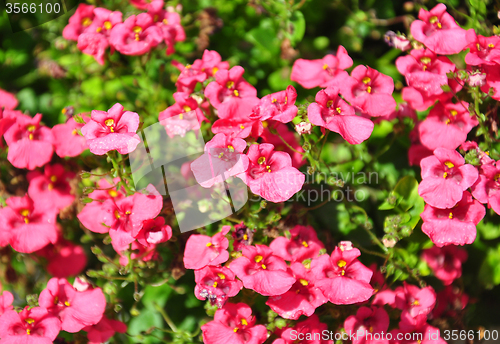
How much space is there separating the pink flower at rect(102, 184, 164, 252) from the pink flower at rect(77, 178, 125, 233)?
6 cm

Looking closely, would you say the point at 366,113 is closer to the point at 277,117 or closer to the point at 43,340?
the point at 277,117

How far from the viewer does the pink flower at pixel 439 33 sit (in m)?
1.23

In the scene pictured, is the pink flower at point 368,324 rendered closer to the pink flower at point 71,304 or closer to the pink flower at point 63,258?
the pink flower at point 71,304

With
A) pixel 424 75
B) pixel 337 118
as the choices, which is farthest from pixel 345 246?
pixel 424 75

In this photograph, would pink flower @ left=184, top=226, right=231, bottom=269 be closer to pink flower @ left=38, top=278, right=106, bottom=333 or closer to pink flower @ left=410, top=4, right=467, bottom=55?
pink flower @ left=38, top=278, right=106, bottom=333

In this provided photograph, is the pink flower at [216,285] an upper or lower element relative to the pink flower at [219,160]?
lower

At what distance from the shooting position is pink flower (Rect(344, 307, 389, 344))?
1.15m

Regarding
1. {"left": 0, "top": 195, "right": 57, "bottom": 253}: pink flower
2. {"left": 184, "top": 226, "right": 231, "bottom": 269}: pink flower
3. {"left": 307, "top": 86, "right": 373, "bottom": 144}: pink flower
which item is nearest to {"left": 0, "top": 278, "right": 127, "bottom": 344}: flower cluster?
{"left": 0, "top": 195, "right": 57, "bottom": 253}: pink flower

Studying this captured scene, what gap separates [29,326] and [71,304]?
11cm

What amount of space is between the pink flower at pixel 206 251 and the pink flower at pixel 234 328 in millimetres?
138

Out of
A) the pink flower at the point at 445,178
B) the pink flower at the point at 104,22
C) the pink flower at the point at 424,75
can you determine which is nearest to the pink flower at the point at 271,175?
the pink flower at the point at 445,178

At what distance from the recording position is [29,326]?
110 centimetres

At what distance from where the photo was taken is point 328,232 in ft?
4.56

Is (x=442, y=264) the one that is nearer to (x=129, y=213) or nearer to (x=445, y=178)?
(x=445, y=178)
